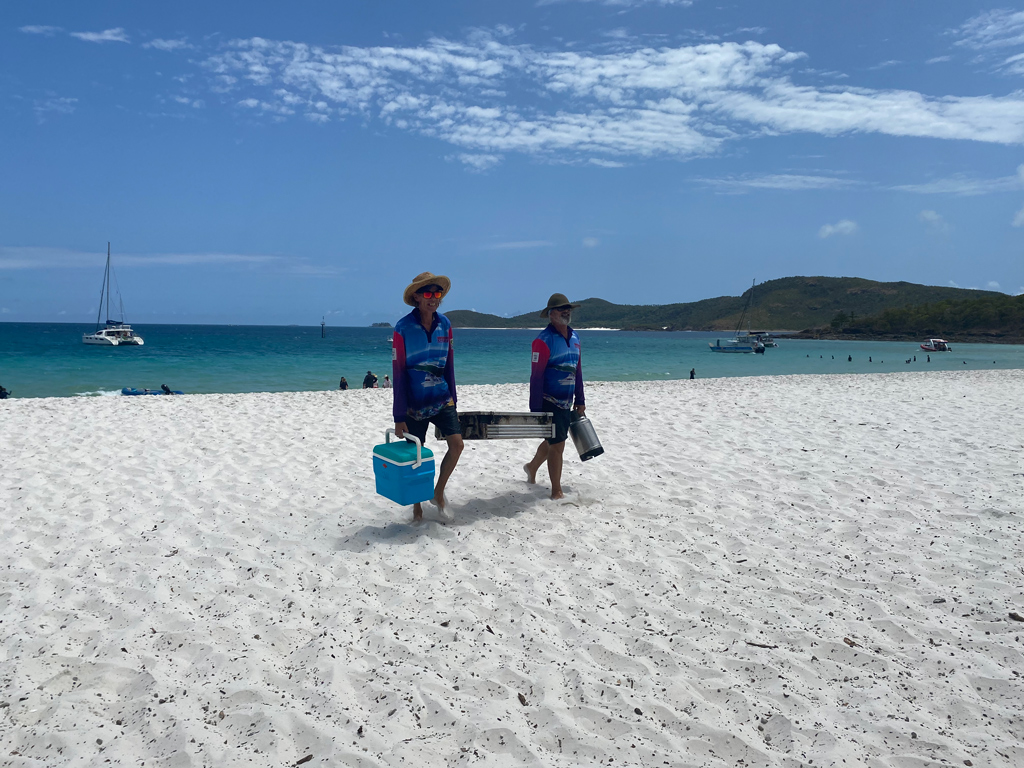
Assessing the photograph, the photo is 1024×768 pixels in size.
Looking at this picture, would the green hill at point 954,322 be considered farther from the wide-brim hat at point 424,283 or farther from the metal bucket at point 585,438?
the wide-brim hat at point 424,283

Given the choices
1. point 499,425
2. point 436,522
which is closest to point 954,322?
point 499,425

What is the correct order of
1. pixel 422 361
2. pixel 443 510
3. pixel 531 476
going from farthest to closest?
pixel 531 476 → pixel 443 510 → pixel 422 361

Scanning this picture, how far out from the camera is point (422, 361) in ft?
15.0

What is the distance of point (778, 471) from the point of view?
6.55 m

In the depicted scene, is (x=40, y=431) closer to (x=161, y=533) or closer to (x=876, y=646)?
(x=161, y=533)

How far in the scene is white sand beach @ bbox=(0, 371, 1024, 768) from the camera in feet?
8.24

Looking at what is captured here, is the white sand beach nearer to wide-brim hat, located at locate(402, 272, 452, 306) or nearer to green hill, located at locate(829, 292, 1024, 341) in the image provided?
wide-brim hat, located at locate(402, 272, 452, 306)

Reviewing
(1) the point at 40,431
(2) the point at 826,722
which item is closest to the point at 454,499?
(2) the point at 826,722

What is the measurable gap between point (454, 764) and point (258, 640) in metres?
1.42

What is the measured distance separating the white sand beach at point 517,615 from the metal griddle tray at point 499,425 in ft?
2.30

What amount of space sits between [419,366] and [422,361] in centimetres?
4

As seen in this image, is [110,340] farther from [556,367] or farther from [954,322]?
[954,322]

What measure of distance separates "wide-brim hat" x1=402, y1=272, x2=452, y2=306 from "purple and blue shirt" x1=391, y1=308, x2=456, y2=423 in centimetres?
13

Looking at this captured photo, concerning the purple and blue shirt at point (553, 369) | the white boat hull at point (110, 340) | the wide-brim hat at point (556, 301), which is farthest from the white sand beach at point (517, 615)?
the white boat hull at point (110, 340)
